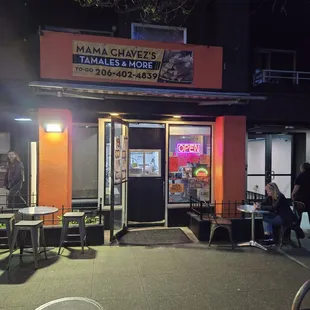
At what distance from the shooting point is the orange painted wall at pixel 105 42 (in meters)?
6.41

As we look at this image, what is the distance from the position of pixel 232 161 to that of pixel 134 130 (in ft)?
8.46

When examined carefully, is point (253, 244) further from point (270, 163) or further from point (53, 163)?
point (53, 163)

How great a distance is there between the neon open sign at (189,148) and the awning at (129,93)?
1.39 metres

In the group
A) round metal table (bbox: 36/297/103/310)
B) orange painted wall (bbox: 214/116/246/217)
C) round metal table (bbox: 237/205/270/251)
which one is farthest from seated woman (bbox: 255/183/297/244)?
round metal table (bbox: 36/297/103/310)

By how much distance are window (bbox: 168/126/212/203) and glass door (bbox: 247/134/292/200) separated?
268cm

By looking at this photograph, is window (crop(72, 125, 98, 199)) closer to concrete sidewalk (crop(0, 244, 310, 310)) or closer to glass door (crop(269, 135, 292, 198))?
concrete sidewalk (crop(0, 244, 310, 310))

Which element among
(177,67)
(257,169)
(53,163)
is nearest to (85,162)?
(53,163)

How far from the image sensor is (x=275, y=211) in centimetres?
609

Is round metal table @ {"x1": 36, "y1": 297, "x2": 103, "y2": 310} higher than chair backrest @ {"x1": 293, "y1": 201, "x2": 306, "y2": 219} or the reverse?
the reverse

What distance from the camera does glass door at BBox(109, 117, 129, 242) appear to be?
Result: 6.32 metres

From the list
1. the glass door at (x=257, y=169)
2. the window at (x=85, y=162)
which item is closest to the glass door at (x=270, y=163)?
the glass door at (x=257, y=169)

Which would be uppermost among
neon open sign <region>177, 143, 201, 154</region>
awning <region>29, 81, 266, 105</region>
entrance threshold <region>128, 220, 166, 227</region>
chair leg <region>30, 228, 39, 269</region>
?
awning <region>29, 81, 266, 105</region>

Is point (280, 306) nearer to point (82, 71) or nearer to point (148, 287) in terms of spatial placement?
point (148, 287)

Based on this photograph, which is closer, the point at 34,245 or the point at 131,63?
the point at 34,245
